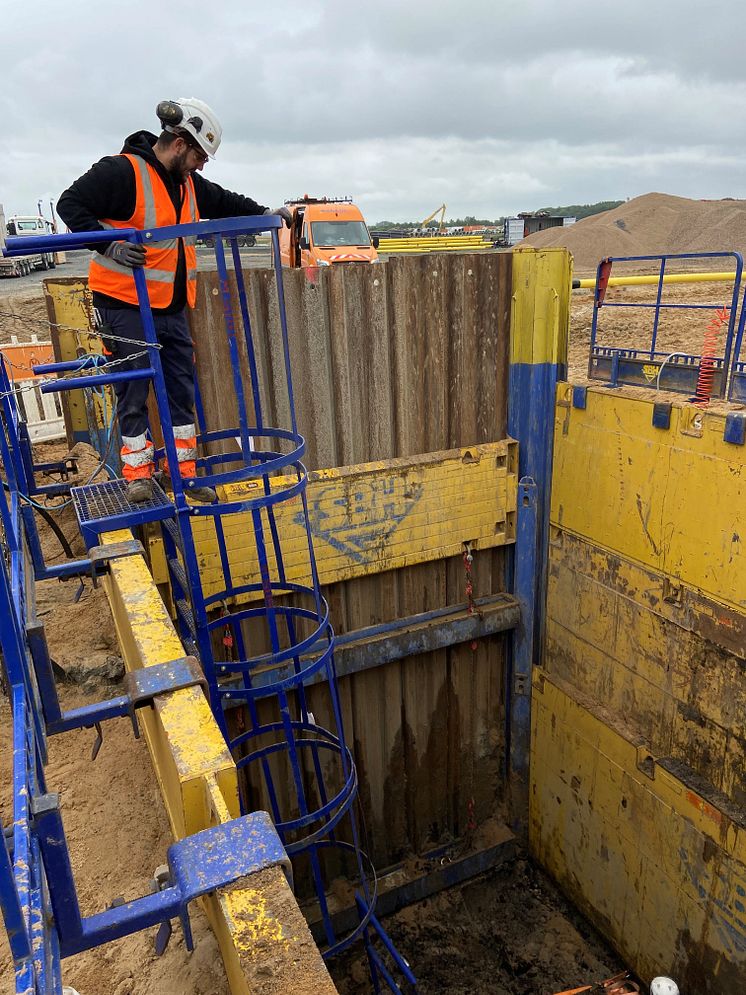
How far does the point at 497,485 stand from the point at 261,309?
7.86ft

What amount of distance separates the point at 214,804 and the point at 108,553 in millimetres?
2044

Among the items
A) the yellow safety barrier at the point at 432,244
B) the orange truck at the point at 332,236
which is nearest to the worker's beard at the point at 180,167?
the orange truck at the point at 332,236

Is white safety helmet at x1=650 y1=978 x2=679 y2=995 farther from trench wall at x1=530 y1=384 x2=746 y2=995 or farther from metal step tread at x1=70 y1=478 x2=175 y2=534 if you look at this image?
metal step tread at x1=70 y1=478 x2=175 y2=534

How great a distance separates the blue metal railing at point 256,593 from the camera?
3398mm

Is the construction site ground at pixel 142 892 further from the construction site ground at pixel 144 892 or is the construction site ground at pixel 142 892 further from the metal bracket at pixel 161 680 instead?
the metal bracket at pixel 161 680

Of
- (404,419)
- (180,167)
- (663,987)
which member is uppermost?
(180,167)

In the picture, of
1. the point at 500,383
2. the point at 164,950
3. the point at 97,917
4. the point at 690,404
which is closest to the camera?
the point at 97,917

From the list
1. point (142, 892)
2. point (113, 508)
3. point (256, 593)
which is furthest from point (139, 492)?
point (142, 892)

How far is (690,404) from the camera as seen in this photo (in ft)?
15.9

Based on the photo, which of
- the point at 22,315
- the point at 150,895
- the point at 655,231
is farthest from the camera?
the point at 655,231

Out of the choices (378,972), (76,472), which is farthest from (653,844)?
(76,472)

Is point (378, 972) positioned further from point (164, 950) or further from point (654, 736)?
point (164, 950)

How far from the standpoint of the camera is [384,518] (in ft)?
18.0

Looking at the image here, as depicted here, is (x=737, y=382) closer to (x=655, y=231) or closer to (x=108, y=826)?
(x=108, y=826)
